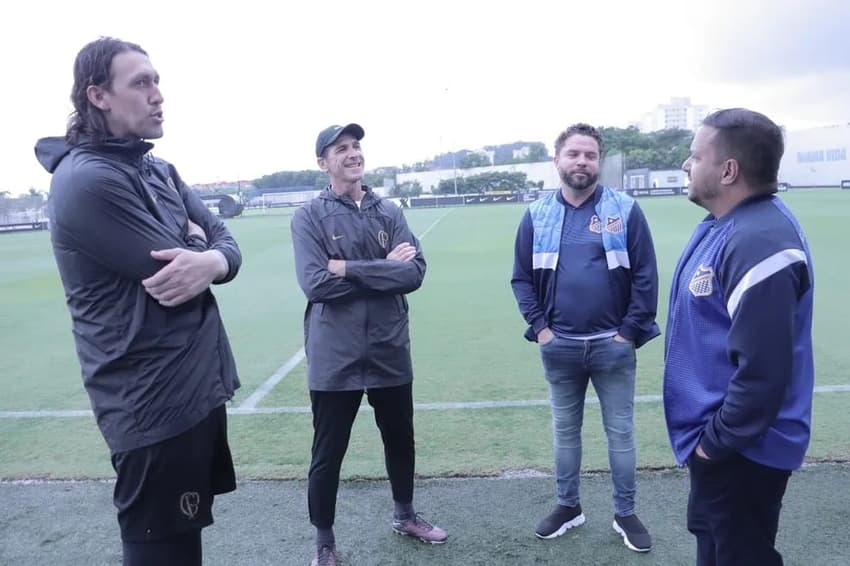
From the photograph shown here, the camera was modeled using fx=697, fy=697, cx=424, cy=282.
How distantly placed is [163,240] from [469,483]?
2688 mm

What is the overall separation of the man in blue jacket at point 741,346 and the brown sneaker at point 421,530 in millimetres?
1552

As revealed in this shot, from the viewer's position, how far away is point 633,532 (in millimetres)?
3584

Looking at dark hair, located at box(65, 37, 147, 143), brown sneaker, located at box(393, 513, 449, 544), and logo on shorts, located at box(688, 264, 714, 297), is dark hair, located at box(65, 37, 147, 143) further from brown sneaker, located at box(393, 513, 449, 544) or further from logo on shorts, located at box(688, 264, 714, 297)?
brown sneaker, located at box(393, 513, 449, 544)

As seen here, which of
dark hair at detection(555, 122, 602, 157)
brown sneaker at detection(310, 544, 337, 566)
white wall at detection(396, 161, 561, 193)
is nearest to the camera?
brown sneaker at detection(310, 544, 337, 566)

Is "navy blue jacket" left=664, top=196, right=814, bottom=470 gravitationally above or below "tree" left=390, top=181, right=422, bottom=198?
above

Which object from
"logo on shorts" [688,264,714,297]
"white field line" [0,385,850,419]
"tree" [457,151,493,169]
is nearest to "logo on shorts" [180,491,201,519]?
"logo on shorts" [688,264,714,297]

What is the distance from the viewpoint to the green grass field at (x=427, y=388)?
4.71 m

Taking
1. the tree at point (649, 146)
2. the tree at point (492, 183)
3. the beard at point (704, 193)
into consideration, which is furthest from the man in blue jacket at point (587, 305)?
the tree at point (649, 146)

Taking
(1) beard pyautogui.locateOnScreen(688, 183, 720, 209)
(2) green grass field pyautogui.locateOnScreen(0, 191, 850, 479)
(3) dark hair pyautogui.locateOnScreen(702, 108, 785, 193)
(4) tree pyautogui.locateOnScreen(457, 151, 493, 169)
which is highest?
(4) tree pyautogui.locateOnScreen(457, 151, 493, 169)

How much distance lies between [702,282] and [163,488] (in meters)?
1.95

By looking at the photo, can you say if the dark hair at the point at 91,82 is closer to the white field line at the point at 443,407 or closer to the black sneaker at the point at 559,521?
the black sneaker at the point at 559,521

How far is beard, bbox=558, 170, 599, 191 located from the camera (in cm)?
367

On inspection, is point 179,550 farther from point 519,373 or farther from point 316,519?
point 519,373

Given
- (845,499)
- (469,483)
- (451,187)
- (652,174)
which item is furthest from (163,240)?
(451,187)
